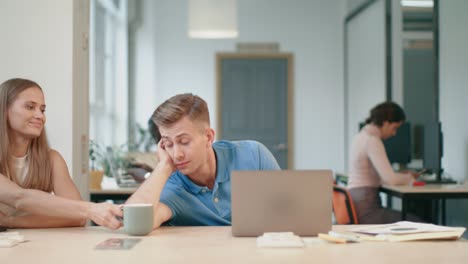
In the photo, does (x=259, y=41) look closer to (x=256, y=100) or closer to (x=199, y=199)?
(x=256, y=100)

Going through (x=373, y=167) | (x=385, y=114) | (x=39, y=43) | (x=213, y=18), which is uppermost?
(x=213, y=18)

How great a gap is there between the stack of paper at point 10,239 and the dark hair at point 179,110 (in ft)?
2.06

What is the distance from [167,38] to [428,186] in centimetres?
544

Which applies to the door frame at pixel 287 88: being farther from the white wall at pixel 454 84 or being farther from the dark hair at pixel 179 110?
the dark hair at pixel 179 110

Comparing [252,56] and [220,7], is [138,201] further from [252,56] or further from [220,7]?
[252,56]

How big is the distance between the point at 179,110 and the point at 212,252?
67cm

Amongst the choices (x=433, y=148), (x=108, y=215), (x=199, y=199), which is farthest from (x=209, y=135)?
(x=433, y=148)

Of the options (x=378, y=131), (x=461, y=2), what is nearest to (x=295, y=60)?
(x=461, y=2)

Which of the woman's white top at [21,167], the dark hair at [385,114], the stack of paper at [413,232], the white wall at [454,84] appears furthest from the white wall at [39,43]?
the white wall at [454,84]

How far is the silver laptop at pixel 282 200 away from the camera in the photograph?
193cm

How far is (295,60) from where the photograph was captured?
30.7 ft

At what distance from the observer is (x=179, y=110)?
2264mm

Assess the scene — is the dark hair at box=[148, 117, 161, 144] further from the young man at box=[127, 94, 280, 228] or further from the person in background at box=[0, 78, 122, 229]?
the person in background at box=[0, 78, 122, 229]

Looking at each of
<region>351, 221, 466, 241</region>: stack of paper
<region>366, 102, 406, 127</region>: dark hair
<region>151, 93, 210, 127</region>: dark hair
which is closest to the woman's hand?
<region>151, 93, 210, 127</region>: dark hair
